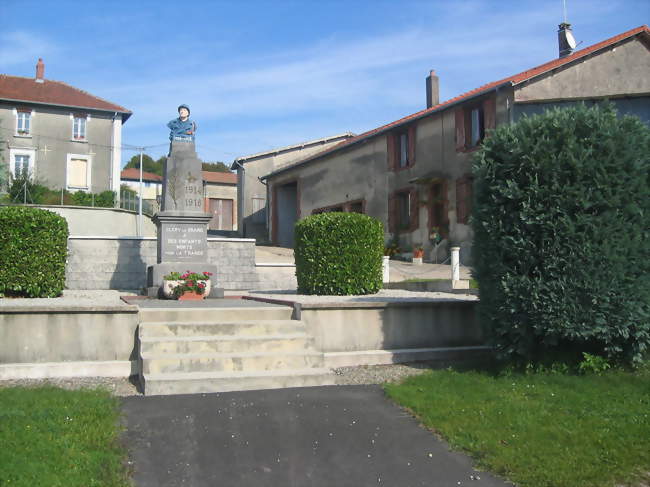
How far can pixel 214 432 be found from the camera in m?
4.98

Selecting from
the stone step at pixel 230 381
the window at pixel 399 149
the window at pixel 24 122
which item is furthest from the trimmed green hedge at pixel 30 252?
the window at pixel 24 122

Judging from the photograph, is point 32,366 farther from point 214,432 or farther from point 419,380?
point 419,380

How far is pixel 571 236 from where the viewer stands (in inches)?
249

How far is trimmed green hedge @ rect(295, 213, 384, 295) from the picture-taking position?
11.1 meters

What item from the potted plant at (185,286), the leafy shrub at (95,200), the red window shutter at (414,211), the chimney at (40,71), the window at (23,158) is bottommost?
the potted plant at (185,286)

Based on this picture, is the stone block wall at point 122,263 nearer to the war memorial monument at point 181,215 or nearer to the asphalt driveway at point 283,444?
the war memorial monument at point 181,215

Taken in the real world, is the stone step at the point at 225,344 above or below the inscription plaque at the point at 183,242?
below

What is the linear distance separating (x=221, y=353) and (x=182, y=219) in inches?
278

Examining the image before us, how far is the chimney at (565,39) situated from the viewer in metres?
24.3

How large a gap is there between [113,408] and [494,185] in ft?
15.4

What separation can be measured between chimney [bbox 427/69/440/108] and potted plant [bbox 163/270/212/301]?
20.0m

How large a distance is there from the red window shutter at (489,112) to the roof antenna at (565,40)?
5818 mm

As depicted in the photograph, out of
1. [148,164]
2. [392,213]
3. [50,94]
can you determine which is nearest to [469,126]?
[392,213]

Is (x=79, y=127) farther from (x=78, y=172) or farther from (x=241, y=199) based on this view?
(x=241, y=199)
